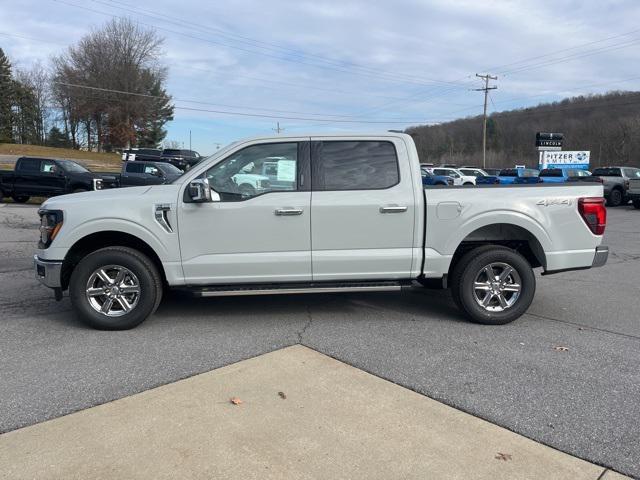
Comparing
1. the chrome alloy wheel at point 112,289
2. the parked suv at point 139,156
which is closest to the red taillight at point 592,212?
the chrome alloy wheel at point 112,289

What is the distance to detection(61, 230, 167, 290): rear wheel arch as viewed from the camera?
5.29 meters

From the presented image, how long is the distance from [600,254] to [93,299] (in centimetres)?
527

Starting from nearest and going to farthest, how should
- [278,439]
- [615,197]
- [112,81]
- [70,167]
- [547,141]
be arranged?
1. [278,439]
2. [70,167]
3. [615,197]
4. [547,141]
5. [112,81]

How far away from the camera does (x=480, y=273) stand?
5457mm

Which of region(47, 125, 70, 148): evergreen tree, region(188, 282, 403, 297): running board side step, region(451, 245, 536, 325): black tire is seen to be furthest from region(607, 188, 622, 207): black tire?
region(47, 125, 70, 148): evergreen tree

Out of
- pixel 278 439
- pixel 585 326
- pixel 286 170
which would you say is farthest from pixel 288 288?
pixel 585 326

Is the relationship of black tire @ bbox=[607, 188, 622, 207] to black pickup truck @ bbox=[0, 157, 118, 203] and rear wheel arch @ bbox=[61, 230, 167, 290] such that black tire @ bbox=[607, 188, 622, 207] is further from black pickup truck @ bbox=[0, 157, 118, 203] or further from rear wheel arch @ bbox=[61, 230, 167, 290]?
rear wheel arch @ bbox=[61, 230, 167, 290]

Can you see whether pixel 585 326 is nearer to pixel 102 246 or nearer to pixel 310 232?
pixel 310 232

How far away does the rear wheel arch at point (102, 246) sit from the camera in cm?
529

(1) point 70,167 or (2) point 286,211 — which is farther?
(1) point 70,167

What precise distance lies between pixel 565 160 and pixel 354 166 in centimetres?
3790

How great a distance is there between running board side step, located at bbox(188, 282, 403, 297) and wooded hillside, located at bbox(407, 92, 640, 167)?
248 ft

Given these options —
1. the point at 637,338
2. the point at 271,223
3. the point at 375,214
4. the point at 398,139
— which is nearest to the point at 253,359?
the point at 271,223

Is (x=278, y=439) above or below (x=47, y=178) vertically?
below
